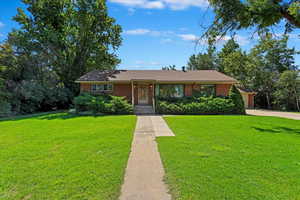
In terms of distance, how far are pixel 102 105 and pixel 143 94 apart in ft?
16.4

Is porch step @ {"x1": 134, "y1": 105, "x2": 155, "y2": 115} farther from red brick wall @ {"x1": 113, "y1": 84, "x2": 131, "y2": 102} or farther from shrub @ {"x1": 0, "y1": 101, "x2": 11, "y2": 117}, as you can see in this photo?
shrub @ {"x1": 0, "y1": 101, "x2": 11, "y2": 117}

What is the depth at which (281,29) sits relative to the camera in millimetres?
10867

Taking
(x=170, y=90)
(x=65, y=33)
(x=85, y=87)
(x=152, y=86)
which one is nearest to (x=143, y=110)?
(x=152, y=86)

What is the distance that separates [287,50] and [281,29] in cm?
2129

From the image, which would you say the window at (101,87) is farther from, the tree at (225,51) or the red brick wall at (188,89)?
the tree at (225,51)

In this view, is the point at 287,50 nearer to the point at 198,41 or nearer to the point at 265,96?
the point at 265,96

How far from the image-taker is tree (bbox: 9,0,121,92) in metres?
20.7

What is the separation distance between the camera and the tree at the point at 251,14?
884 cm

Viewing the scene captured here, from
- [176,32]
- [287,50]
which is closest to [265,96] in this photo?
[287,50]

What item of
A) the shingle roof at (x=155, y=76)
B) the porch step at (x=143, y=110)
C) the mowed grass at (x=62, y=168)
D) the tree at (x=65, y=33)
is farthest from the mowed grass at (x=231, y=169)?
the tree at (x=65, y=33)

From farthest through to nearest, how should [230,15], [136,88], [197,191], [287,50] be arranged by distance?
[287,50], [136,88], [230,15], [197,191]

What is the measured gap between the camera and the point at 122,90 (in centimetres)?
1778

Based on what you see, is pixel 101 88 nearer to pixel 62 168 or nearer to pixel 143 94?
pixel 143 94

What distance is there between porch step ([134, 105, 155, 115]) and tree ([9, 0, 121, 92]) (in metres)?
10.6
